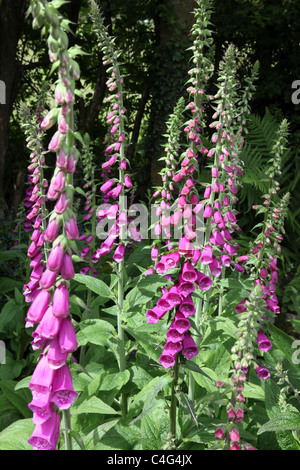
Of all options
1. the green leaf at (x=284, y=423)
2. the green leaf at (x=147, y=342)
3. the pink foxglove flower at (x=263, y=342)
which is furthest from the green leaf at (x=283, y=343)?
the green leaf at (x=147, y=342)

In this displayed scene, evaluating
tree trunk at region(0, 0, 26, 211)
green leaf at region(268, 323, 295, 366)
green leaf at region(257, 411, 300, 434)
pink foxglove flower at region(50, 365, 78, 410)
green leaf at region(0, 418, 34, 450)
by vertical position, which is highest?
tree trunk at region(0, 0, 26, 211)

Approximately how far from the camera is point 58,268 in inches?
63.5

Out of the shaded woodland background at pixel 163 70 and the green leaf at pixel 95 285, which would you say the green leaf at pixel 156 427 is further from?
the shaded woodland background at pixel 163 70

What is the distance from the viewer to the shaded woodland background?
25.5ft

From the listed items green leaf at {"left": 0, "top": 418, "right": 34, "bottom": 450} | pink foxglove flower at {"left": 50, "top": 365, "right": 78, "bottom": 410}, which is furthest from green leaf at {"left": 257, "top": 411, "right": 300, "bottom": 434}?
green leaf at {"left": 0, "top": 418, "right": 34, "bottom": 450}

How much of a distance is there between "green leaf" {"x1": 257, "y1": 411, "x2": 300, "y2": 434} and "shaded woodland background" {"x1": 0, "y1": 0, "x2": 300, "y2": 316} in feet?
15.9

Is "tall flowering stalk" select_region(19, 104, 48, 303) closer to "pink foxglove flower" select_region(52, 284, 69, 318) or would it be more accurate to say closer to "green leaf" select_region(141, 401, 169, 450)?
"green leaf" select_region(141, 401, 169, 450)

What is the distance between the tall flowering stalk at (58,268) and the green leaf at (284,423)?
3.05 feet

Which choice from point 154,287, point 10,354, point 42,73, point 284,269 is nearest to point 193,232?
point 154,287

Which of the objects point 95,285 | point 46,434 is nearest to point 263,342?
point 95,285

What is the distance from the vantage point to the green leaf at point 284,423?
2.11 meters

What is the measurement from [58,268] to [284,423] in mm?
1320

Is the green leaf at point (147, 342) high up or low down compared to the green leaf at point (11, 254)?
down

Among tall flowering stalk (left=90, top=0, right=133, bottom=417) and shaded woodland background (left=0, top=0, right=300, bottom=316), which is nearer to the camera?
tall flowering stalk (left=90, top=0, right=133, bottom=417)
